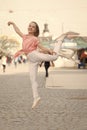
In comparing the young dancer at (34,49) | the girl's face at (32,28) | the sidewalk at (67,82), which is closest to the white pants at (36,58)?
the young dancer at (34,49)

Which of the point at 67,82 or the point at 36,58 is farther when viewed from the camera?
the point at 67,82

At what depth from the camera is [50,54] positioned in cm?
968

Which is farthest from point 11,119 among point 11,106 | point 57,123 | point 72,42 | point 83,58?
point 72,42

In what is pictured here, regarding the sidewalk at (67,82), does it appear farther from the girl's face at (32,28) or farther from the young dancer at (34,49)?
the girl's face at (32,28)

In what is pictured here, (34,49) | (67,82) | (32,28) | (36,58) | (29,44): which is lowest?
(67,82)

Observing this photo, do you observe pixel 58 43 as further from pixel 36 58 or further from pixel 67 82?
pixel 67 82

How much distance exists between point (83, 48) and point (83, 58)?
10272mm

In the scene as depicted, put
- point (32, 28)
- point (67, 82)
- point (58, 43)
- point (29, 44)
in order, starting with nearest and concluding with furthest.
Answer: point (29, 44) < point (32, 28) < point (58, 43) < point (67, 82)

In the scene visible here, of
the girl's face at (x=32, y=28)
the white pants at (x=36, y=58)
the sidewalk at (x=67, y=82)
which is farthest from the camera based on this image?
the sidewalk at (x=67, y=82)

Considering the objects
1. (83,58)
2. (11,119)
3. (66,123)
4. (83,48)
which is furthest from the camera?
(83,48)

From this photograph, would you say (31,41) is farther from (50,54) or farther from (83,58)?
(83,58)

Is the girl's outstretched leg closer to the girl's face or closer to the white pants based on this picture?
the white pants

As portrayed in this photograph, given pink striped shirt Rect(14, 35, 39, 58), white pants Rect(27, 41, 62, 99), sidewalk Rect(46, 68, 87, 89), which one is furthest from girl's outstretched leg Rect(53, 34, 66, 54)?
sidewalk Rect(46, 68, 87, 89)

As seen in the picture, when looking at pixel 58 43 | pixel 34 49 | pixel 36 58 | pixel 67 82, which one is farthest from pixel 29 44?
pixel 67 82
